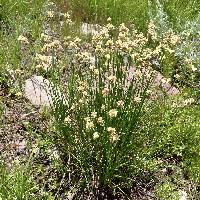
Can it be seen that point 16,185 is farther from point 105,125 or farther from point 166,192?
point 166,192

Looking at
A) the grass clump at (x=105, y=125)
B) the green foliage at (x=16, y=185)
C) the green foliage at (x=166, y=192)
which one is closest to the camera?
the green foliage at (x=16, y=185)

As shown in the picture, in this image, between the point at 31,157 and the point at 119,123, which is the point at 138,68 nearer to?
the point at 119,123

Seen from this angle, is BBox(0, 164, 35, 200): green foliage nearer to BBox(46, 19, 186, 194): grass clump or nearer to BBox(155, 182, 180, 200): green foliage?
BBox(46, 19, 186, 194): grass clump

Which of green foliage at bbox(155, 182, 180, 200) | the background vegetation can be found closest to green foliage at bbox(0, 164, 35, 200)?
the background vegetation

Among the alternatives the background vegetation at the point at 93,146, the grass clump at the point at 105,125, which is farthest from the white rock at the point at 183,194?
the grass clump at the point at 105,125

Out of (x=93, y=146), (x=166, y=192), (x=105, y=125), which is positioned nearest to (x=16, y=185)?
(x=93, y=146)

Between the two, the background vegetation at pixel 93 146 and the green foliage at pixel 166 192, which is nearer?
the background vegetation at pixel 93 146

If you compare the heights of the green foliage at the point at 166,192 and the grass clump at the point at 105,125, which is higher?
the grass clump at the point at 105,125

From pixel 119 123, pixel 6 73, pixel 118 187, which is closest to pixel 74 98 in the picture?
pixel 119 123

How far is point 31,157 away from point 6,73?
1.27 meters

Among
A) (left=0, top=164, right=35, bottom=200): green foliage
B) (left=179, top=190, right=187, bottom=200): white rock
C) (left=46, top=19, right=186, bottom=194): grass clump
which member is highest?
(left=46, top=19, right=186, bottom=194): grass clump

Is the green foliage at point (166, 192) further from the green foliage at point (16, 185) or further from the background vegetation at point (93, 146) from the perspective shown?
the green foliage at point (16, 185)

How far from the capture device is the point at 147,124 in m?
4.35

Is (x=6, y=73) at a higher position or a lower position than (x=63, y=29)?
lower
